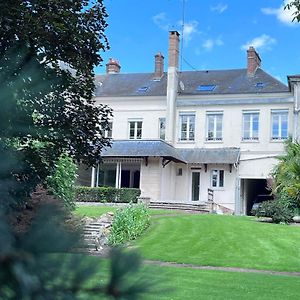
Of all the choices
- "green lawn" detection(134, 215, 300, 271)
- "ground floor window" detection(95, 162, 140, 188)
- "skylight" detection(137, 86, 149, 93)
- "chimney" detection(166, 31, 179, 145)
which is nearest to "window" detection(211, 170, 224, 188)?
"chimney" detection(166, 31, 179, 145)

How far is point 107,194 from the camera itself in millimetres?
37625

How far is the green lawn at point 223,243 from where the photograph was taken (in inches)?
668

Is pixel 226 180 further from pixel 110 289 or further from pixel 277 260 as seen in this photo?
pixel 110 289

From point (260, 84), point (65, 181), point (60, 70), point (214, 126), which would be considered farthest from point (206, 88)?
point (60, 70)

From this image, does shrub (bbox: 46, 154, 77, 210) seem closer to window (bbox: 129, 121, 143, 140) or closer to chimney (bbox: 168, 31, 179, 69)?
window (bbox: 129, 121, 143, 140)

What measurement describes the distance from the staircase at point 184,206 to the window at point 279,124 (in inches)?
343

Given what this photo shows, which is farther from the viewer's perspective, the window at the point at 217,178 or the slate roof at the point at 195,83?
the slate roof at the point at 195,83

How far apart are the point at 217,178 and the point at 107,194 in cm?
862

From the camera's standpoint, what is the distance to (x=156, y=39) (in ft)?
148

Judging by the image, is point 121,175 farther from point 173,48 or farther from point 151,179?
point 173,48

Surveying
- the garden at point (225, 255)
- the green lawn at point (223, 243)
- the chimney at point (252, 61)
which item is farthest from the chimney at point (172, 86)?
the green lawn at point (223, 243)

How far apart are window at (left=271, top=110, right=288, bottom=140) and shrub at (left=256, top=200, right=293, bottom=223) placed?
1244cm

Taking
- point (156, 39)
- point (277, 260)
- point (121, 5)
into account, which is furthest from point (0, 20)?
point (156, 39)

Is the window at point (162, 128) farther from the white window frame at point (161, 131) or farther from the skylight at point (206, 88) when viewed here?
the skylight at point (206, 88)
